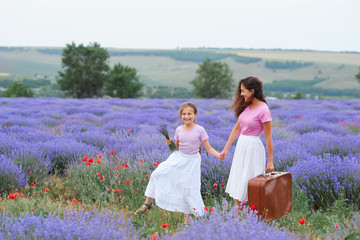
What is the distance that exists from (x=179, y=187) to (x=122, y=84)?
130 feet

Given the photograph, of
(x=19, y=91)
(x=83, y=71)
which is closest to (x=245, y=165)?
(x=83, y=71)

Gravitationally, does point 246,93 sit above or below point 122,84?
above

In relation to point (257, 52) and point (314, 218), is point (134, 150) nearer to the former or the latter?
point (314, 218)

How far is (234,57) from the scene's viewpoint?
133375 millimetres

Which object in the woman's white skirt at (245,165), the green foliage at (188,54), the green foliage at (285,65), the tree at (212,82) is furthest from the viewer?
the green foliage at (188,54)

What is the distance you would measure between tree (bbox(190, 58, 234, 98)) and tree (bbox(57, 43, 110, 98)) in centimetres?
1387

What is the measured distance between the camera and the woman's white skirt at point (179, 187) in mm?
3189

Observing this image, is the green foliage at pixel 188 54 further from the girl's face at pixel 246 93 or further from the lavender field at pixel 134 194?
the girl's face at pixel 246 93

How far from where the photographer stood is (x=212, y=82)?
4978cm

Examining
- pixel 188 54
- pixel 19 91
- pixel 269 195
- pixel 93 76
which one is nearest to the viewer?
pixel 269 195

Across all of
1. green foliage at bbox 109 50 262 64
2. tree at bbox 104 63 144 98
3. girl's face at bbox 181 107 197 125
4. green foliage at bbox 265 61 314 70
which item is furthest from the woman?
green foliage at bbox 109 50 262 64

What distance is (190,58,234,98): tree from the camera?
49188 mm

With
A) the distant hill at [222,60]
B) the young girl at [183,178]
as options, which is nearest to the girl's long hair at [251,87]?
the young girl at [183,178]

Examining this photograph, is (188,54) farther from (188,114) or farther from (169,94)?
(188,114)
